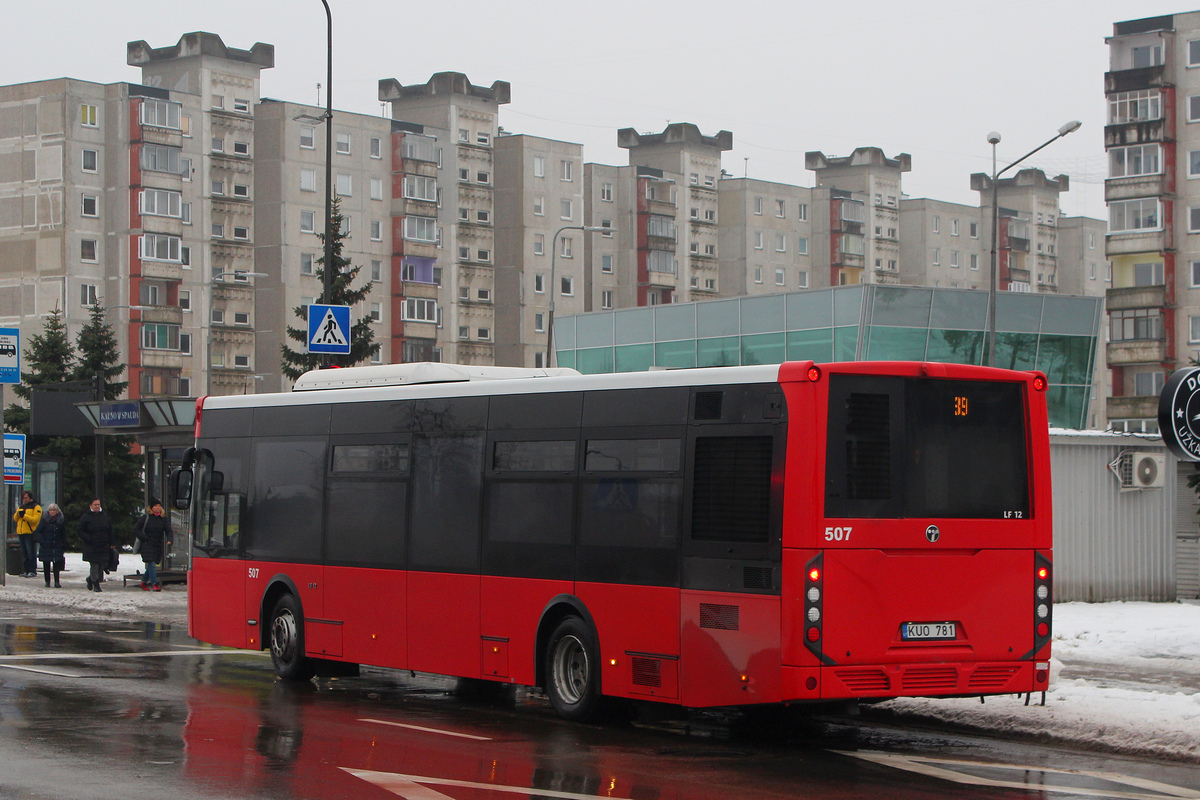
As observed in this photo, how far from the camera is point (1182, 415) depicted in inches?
589

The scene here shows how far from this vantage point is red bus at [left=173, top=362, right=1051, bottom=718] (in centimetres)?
1112

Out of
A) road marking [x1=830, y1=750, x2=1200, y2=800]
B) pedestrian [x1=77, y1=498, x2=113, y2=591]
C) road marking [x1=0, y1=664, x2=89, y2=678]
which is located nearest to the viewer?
road marking [x1=830, y1=750, x2=1200, y2=800]

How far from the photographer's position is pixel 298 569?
53.3 ft

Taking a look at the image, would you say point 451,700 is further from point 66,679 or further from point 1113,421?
point 1113,421

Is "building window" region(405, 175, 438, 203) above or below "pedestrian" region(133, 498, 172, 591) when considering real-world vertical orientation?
above

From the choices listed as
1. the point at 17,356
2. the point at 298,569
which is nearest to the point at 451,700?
the point at 298,569

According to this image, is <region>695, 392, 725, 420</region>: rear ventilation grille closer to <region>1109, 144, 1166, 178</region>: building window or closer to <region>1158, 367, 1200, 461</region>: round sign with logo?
<region>1158, 367, 1200, 461</region>: round sign with logo

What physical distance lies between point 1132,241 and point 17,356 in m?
58.6

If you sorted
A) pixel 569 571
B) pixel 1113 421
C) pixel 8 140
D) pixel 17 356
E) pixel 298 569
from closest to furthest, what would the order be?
1. pixel 569 571
2. pixel 298 569
3. pixel 17 356
4. pixel 1113 421
5. pixel 8 140

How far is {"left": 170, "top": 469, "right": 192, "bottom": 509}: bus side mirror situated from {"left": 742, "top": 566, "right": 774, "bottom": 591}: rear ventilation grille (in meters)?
8.65

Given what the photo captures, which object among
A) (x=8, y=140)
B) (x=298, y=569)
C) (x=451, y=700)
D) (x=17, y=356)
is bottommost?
(x=451, y=700)

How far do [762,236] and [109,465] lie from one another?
6447cm

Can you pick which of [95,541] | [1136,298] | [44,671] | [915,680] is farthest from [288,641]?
[1136,298]

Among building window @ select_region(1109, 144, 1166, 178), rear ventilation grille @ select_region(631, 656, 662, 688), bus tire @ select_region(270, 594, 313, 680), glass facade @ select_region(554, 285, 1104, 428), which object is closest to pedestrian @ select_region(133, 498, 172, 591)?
bus tire @ select_region(270, 594, 313, 680)
